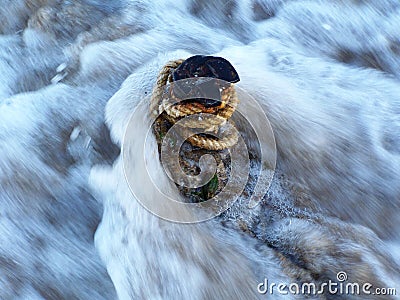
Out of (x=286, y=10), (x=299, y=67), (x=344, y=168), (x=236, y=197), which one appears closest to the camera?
(x=236, y=197)

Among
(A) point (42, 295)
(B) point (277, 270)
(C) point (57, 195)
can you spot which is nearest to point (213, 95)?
(B) point (277, 270)

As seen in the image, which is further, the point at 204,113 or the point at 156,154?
the point at 156,154

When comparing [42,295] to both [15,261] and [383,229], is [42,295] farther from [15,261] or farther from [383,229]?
[383,229]

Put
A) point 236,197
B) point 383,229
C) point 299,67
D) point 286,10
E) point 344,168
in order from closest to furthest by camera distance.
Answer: point 236,197 → point 383,229 → point 344,168 → point 299,67 → point 286,10

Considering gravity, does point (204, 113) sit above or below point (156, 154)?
above

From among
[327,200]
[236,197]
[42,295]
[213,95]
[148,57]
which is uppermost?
[213,95]
